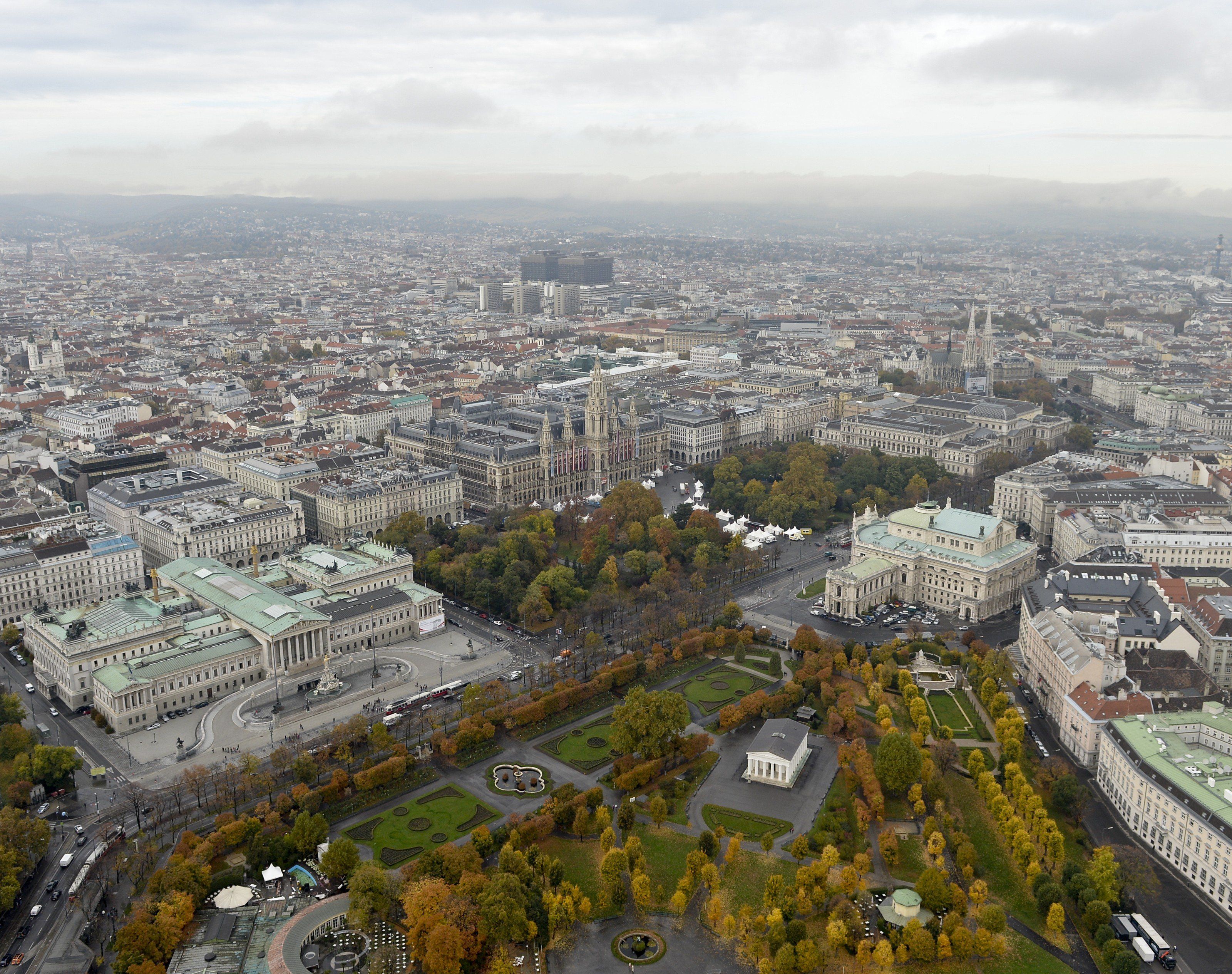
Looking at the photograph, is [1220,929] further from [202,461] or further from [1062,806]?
[202,461]

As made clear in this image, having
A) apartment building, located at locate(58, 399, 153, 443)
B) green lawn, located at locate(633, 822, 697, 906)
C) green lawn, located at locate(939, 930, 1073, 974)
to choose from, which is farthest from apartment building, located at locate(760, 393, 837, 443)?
green lawn, located at locate(939, 930, 1073, 974)

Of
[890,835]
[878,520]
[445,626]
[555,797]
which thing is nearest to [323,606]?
[445,626]

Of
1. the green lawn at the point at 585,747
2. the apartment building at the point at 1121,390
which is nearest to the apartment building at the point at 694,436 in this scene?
the green lawn at the point at 585,747

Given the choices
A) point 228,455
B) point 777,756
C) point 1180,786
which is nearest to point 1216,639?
point 1180,786

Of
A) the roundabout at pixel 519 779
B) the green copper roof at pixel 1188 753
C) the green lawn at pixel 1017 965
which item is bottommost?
the green lawn at pixel 1017 965

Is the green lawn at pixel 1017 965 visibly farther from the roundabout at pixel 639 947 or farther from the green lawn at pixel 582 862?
the green lawn at pixel 582 862
